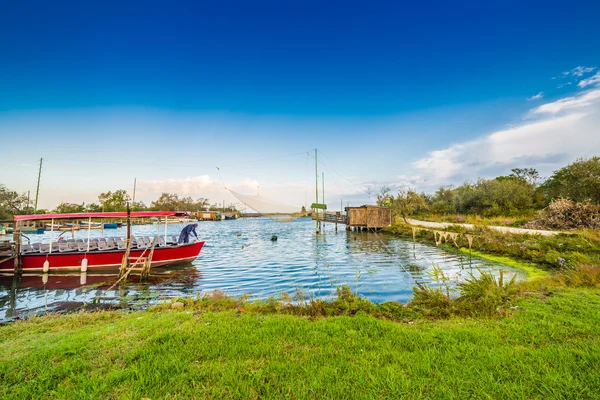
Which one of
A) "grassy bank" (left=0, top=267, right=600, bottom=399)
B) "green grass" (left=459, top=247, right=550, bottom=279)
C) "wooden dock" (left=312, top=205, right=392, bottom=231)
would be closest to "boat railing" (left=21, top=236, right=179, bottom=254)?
"grassy bank" (left=0, top=267, right=600, bottom=399)

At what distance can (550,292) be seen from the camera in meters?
6.11

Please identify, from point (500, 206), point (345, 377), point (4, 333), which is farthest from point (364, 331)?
point (500, 206)

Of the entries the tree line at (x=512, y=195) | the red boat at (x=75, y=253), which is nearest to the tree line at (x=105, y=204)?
the red boat at (x=75, y=253)

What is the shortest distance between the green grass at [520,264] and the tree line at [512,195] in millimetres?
9747

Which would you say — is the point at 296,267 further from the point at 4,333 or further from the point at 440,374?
the point at 440,374

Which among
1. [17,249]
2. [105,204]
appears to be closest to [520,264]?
[17,249]

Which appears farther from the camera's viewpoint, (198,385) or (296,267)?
(296,267)

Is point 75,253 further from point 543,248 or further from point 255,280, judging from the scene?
point 543,248

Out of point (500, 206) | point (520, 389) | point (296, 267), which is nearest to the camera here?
point (520, 389)

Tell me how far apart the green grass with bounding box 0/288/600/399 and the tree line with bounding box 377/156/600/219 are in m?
21.6

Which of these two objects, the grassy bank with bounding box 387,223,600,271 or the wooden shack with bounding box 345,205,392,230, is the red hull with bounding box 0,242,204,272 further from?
the wooden shack with bounding box 345,205,392,230

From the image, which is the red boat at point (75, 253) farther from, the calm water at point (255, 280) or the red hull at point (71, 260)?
the calm water at point (255, 280)

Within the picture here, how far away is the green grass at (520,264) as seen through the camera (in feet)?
32.9

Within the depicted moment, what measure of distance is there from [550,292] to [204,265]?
15.0 meters
